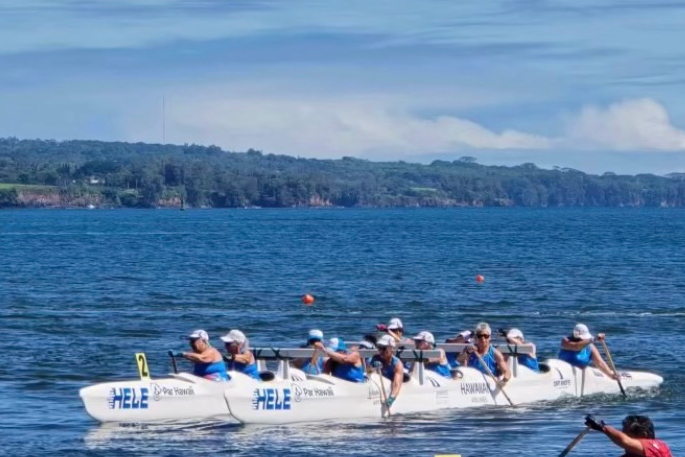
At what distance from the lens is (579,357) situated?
106 feet

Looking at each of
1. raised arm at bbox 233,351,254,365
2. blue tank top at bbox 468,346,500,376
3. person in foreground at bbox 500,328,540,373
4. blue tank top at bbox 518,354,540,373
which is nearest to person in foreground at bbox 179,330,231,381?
raised arm at bbox 233,351,254,365

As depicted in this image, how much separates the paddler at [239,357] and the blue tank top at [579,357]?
24.0 ft

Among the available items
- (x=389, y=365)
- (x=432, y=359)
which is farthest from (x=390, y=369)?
(x=432, y=359)

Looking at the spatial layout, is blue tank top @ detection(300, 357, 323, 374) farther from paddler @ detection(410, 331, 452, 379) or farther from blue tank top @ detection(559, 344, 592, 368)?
blue tank top @ detection(559, 344, 592, 368)

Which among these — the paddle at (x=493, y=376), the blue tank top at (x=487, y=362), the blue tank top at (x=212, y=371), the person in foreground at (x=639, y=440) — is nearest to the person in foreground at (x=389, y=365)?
the paddle at (x=493, y=376)

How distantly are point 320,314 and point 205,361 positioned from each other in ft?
77.7

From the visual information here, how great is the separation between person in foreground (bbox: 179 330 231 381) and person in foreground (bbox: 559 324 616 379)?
8.13 metres

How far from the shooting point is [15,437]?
2669 cm

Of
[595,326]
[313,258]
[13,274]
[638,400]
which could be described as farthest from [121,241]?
[638,400]

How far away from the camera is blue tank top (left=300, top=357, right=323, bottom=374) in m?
29.1

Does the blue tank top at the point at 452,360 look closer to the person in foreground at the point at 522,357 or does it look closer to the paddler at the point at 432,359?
the paddler at the point at 432,359

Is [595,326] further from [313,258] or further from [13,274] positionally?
[313,258]

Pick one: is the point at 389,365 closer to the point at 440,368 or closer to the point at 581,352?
the point at 440,368

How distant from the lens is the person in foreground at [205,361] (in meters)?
27.9
